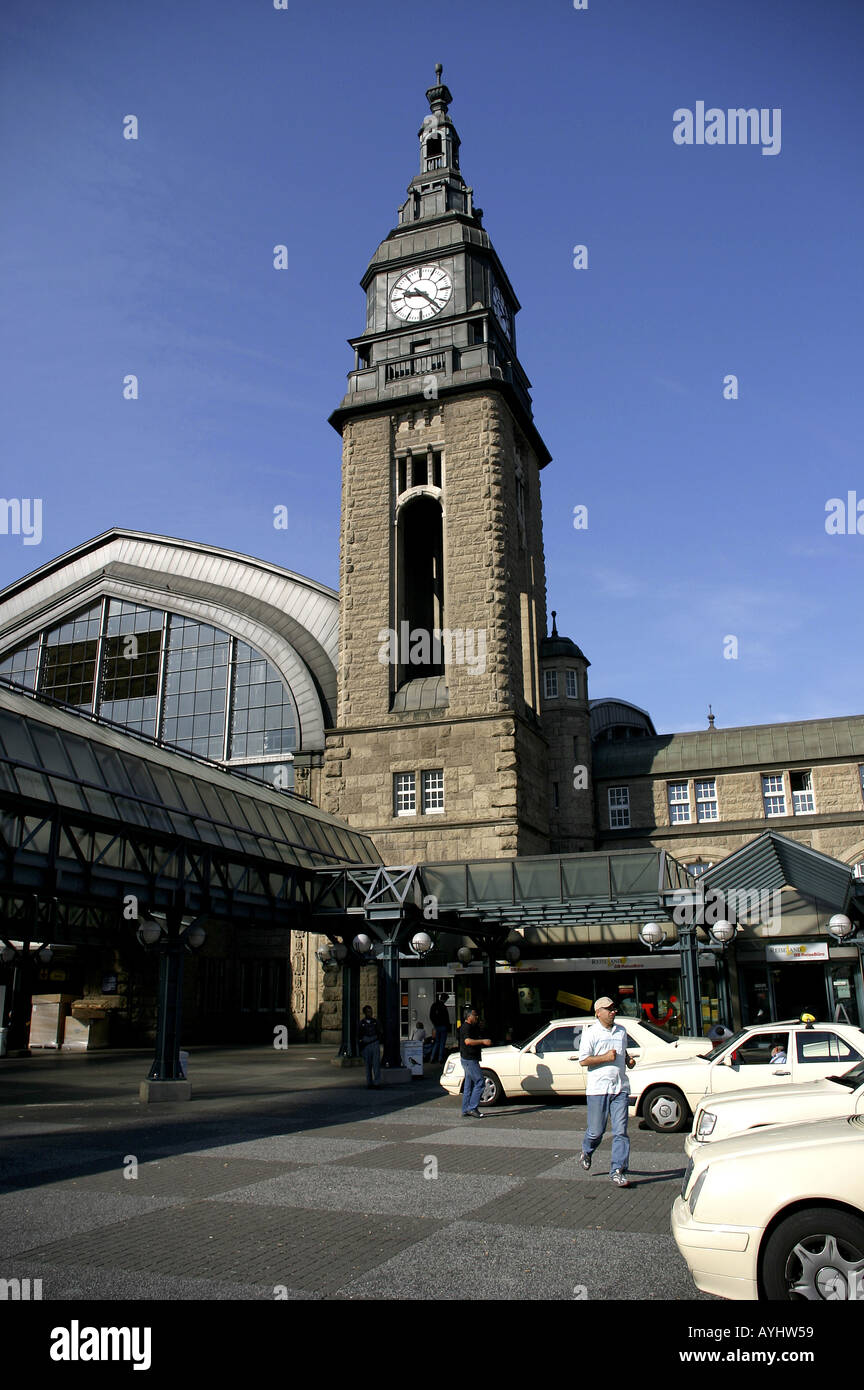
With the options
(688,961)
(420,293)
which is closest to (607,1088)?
(688,961)

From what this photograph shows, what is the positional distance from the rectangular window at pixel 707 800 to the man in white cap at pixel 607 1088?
31.4m

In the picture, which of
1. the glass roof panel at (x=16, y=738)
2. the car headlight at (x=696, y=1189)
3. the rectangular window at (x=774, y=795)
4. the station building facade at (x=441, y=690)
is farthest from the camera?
the rectangular window at (x=774, y=795)

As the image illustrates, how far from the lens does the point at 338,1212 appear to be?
9094 millimetres

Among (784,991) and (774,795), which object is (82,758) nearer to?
(784,991)

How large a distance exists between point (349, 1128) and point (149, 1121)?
153 inches

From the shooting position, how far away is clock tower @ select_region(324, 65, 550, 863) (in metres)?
33.8

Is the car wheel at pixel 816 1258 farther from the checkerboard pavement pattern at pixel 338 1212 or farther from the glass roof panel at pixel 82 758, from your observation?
the glass roof panel at pixel 82 758

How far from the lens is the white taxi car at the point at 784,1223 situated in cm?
539

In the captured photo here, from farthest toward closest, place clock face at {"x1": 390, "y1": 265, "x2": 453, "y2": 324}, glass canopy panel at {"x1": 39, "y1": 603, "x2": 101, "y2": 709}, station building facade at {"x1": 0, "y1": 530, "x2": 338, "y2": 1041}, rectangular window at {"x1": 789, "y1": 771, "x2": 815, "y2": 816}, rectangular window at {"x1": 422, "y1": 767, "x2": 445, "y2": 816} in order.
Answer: glass canopy panel at {"x1": 39, "y1": 603, "x2": 101, "y2": 709}, station building facade at {"x1": 0, "y1": 530, "x2": 338, "y2": 1041}, clock face at {"x1": 390, "y1": 265, "x2": 453, "y2": 324}, rectangular window at {"x1": 789, "y1": 771, "x2": 815, "y2": 816}, rectangular window at {"x1": 422, "y1": 767, "x2": 445, "y2": 816}

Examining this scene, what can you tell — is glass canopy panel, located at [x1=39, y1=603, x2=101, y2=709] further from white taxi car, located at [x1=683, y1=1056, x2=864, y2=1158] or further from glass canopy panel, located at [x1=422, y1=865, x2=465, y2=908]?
white taxi car, located at [x1=683, y1=1056, x2=864, y2=1158]

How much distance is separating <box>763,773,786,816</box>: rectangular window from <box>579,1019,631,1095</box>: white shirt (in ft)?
102

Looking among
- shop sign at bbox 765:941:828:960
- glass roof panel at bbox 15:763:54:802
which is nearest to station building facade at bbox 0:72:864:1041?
shop sign at bbox 765:941:828:960

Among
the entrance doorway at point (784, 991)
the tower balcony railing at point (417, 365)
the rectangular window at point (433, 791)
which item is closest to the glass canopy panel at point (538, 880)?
the rectangular window at point (433, 791)

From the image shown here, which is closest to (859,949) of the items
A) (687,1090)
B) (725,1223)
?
(687,1090)
